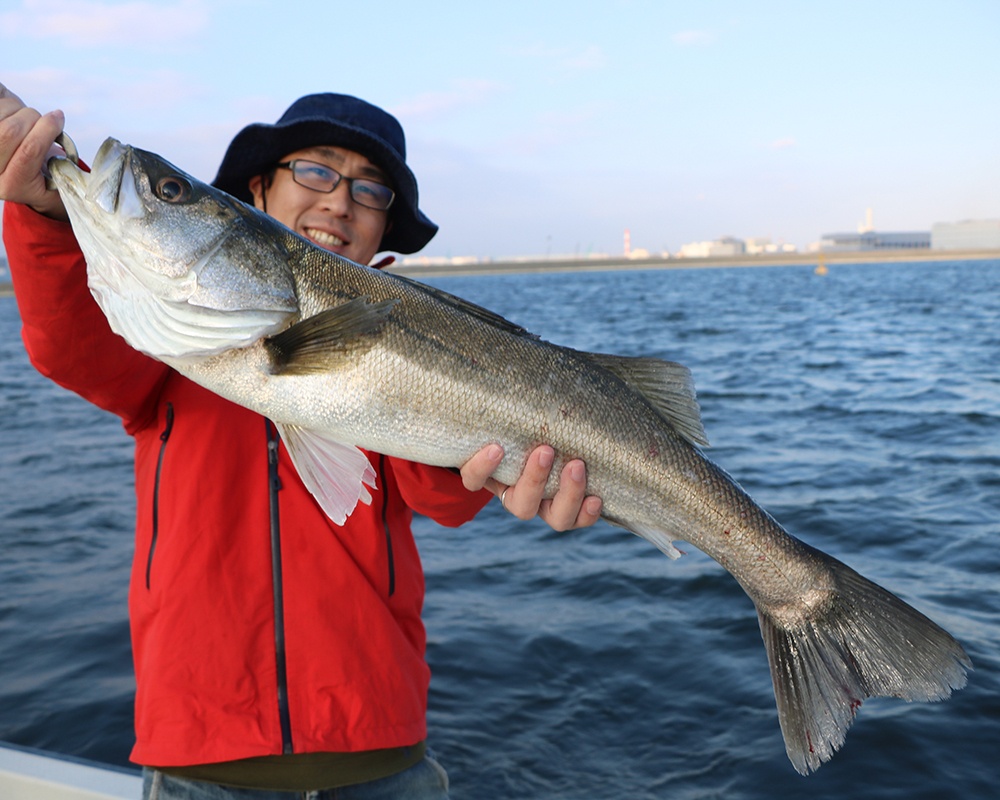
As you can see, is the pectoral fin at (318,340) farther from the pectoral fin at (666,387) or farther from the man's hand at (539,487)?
the pectoral fin at (666,387)

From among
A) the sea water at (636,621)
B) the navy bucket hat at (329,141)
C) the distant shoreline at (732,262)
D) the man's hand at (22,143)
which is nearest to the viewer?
the man's hand at (22,143)

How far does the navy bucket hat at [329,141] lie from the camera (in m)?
3.41

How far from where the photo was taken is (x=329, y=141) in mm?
3451

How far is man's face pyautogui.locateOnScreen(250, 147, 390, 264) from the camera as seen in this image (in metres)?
3.42

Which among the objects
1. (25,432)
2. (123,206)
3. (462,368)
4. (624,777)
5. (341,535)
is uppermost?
(123,206)

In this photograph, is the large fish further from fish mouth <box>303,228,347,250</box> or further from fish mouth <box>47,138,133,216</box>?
fish mouth <box>303,228,347,250</box>

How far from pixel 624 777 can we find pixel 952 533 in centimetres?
525


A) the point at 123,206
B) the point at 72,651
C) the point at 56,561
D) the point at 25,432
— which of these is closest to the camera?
the point at 123,206

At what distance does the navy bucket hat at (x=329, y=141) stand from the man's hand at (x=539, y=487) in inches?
57.3

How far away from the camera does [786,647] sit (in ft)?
9.66

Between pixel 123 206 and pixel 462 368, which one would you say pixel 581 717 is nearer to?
pixel 462 368

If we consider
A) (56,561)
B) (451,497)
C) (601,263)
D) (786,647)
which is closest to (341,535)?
(451,497)

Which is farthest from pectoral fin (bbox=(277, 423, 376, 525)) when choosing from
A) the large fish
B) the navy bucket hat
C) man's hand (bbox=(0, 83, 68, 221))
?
the navy bucket hat

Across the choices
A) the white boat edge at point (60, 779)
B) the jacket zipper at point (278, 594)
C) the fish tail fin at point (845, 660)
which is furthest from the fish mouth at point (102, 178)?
the fish tail fin at point (845, 660)
